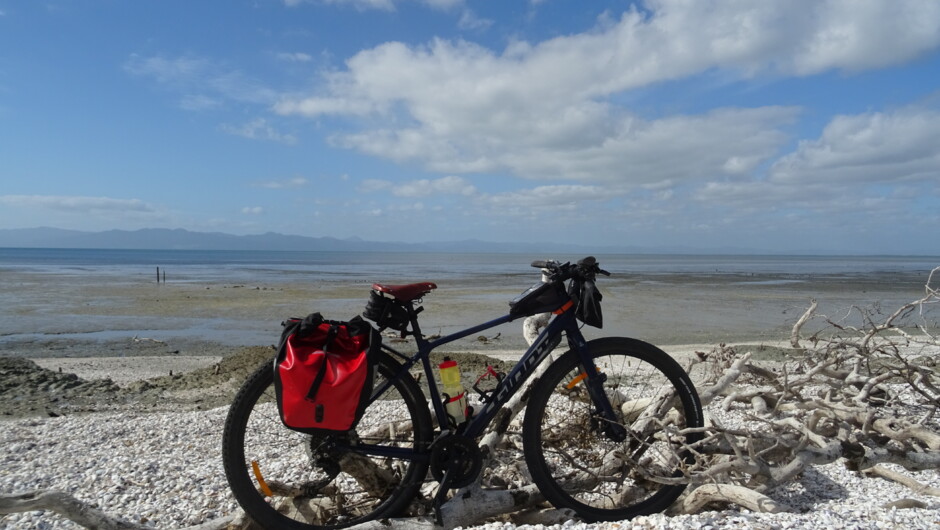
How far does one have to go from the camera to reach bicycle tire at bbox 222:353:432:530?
3215 millimetres

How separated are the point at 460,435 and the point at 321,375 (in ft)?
2.90

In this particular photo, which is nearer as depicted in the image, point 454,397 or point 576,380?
point 454,397

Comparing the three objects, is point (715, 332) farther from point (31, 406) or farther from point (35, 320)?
point (35, 320)

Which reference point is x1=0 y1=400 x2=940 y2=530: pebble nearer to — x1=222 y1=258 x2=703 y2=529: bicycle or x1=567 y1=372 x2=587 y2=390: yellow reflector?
x1=222 y1=258 x2=703 y2=529: bicycle

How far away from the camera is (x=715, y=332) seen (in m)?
17.1

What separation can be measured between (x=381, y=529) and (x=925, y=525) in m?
2.72

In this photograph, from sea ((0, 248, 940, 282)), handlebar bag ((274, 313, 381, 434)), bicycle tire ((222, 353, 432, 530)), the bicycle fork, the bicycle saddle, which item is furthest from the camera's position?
sea ((0, 248, 940, 282))

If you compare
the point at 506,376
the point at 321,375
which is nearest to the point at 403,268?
the point at 506,376

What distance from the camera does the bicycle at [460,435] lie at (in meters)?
3.39

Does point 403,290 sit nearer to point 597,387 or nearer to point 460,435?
point 460,435

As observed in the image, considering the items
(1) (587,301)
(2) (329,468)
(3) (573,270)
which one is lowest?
(2) (329,468)

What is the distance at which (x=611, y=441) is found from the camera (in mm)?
3818

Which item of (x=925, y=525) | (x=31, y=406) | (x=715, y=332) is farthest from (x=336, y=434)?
(x=715, y=332)

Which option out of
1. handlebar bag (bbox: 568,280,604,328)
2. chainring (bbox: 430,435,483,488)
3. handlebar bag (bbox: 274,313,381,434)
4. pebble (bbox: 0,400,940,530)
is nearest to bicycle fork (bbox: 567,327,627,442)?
handlebar bag (bbox: 568,280,604,328)
